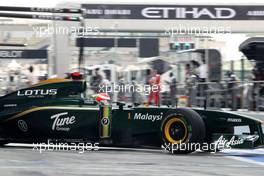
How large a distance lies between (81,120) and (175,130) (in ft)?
4.41

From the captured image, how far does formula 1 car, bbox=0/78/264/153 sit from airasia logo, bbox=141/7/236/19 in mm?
11685

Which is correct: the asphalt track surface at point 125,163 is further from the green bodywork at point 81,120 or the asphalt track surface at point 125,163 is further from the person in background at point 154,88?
the person in background at point 154,88

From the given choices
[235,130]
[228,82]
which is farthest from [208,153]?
[228,82]

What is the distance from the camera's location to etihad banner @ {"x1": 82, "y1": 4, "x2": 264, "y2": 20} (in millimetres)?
20828

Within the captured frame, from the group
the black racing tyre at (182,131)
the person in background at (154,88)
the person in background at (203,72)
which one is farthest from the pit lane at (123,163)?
the person in background at (203,72)

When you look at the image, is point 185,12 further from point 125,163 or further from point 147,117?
point 125,163

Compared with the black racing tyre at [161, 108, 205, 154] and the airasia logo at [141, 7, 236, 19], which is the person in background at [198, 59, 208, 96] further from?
the black racing tyre at [161, 108, 205, 154]

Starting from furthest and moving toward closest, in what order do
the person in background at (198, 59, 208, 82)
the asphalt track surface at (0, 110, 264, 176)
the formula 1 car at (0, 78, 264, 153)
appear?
the person in background at (198, 59, 208, 82) → the formula 1 car at (0, 78, 264, 153) → the asphalt track surface at (0, 110, 264, 176)

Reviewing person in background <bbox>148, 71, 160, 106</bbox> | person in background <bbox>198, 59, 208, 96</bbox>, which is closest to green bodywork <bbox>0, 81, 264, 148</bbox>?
person in background <bbox>198, 59, 208, 96</bbox>

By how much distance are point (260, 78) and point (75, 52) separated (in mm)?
7757

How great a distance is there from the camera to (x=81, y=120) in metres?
9.23

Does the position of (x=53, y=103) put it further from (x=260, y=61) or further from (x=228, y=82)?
(x=260, y=61)

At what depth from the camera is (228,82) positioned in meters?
14.4

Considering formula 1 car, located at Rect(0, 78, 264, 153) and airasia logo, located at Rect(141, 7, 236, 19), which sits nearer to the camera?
formula 1 car, located at Rect(0, 78, 264, 153)
